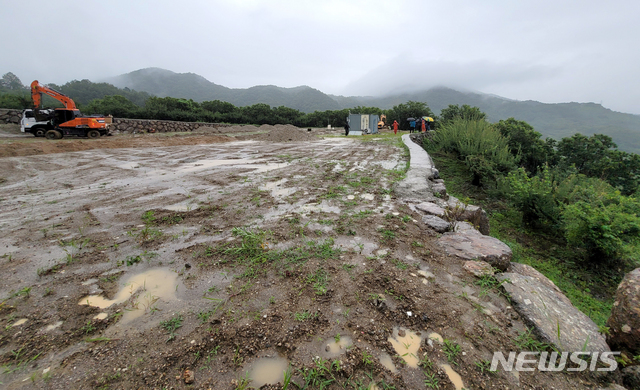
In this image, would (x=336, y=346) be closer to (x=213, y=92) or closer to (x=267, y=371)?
(x=267, y=371)

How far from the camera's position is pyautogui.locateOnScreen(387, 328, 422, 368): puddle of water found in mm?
1505

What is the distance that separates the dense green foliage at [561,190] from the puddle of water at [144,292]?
18.6 ft

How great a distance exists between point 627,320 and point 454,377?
1.36m

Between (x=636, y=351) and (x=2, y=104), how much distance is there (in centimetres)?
3354

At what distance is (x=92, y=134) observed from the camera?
1491 centimetres

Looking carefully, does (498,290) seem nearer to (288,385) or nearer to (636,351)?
(636,351)

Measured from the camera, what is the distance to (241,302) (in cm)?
192

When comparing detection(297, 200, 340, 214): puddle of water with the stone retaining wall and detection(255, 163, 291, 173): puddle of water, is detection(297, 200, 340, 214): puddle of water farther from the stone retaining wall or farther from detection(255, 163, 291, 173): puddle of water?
the stone retaining wall

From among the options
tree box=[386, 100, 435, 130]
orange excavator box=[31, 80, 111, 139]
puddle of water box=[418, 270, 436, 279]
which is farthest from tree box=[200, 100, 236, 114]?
puddle of water box=[418, 270, 436, 279]

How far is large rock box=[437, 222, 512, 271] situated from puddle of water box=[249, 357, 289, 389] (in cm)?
212

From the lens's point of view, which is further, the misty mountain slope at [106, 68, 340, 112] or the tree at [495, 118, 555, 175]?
the misty mountain slope at [106, 68, 340, 112]

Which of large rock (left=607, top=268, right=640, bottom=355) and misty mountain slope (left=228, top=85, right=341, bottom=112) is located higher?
misty mountain slope (left=228, top=85, right=341, bottom=112)

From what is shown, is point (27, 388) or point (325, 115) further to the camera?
point (325, 115)

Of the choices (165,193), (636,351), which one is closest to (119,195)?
(165,193)
